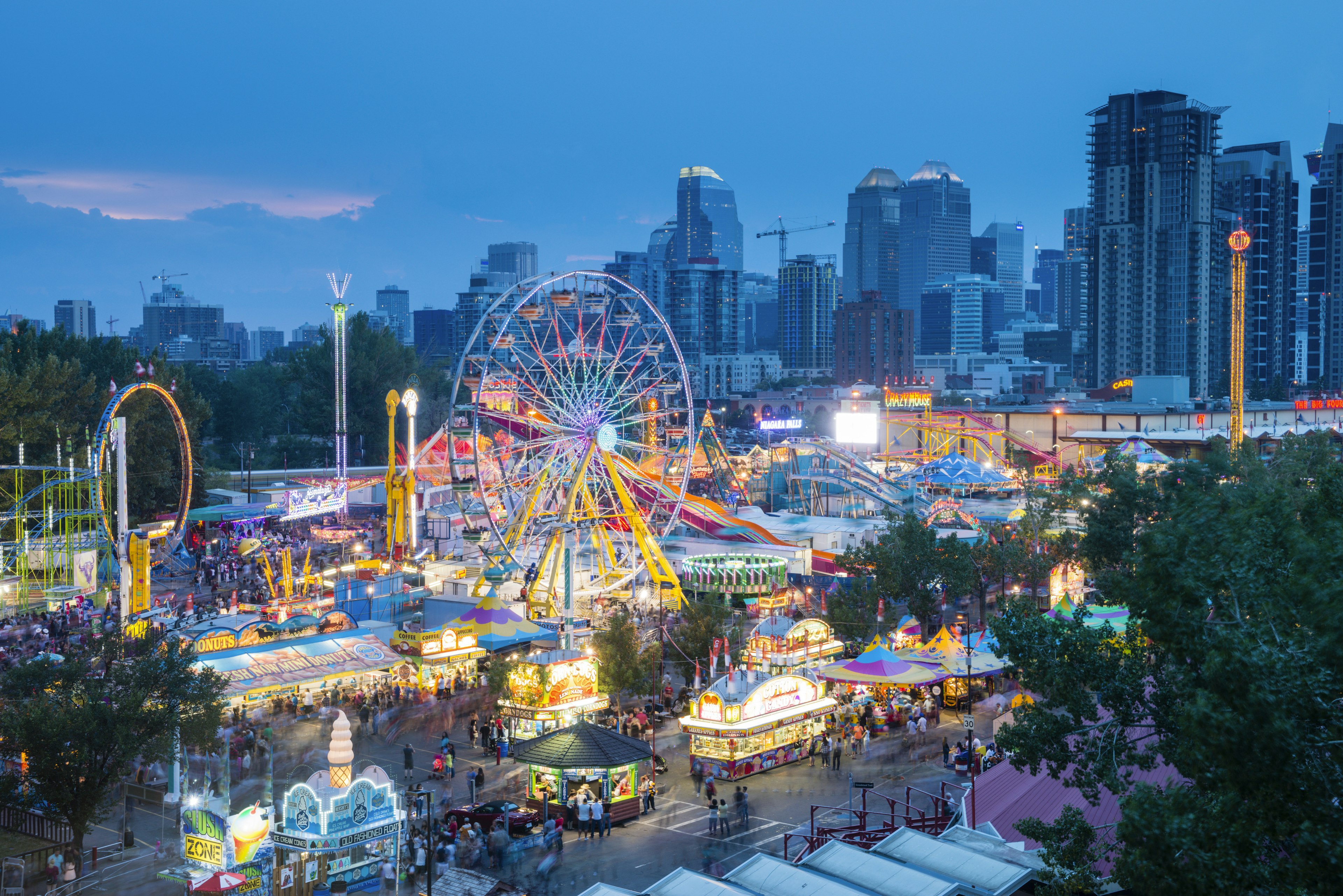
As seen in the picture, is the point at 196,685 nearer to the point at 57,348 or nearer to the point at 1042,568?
the point at 1042,568

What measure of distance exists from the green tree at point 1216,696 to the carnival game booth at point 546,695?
1341 centimetres

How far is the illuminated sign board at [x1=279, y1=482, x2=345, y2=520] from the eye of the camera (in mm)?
62438

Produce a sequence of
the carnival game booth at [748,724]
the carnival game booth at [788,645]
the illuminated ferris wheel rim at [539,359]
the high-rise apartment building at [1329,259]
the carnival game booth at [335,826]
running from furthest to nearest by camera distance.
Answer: the high-rise apartment building at [1329,259], the illuminated ferris wheel rim at [539,359], the carnival game booth at [788,645], the carnival game booth at [748,724], the carnival game booth at [335,826]

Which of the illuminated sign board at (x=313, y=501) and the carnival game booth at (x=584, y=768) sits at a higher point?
the illuminated sign board at (x=313, y=501)

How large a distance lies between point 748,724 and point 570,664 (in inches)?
197

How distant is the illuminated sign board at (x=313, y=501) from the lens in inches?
2458

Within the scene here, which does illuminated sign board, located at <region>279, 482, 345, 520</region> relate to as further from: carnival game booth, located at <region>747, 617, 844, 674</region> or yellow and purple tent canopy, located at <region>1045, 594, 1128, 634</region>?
yellow and purple tent canopy, located at <region>1045, 594, 1128, 634</region>

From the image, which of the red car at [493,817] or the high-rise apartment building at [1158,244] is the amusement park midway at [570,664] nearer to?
the red car at [493,817]

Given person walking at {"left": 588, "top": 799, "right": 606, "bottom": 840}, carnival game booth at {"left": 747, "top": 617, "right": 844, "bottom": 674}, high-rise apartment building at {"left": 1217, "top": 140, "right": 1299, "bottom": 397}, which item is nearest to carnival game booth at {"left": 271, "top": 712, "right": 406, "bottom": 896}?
person walking at {"left": 588, "top": 799, "right": 606, "bottom": 840}

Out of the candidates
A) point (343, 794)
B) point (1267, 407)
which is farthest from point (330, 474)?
point (1267, 407)

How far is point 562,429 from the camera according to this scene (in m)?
45.7

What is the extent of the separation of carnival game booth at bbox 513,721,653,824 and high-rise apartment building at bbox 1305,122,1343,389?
607 feet

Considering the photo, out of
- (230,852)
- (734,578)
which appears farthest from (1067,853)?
(734,578)

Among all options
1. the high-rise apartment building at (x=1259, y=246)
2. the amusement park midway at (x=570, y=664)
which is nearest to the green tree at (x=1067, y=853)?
the amusement park midway at (x=570, y=664)
